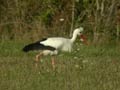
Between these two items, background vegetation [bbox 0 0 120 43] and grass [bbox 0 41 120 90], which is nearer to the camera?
grass [bbox 0 41 120 90]

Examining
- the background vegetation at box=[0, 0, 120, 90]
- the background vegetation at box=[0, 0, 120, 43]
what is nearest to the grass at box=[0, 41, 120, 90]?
the background vegetation at box=[0, 0, 120, 90]

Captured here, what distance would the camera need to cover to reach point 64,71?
898cm

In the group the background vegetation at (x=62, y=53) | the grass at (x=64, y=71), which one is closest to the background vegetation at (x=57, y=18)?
the background vegetation at (x=62, y=53)

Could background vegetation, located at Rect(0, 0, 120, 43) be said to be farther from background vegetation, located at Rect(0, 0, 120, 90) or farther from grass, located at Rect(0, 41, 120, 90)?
grass, located at Rect(0, 41, 120, 90)

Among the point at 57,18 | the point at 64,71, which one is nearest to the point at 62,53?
the point at 64,71

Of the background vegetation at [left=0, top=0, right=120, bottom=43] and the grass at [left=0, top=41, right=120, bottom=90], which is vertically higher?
the grass at [left=0, top=41, right=120, bottom=90]

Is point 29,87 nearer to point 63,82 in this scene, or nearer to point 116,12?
point 63,82

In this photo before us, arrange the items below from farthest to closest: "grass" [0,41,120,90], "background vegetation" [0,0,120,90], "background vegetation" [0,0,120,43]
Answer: "background vegetation" [0,0,120,43], "background vegetation" [0,0,120,90], "grass" [0,41,120,90]

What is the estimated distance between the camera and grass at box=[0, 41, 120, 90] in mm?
7750

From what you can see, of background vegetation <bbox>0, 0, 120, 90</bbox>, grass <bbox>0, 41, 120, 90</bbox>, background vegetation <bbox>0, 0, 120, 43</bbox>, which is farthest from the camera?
background vegetation <bbox>0, 0, 120, 43</bbox>

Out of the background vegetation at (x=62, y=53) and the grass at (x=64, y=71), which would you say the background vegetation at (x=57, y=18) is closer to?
the background vegetation at (x=62, y=53)

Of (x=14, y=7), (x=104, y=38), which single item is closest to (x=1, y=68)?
(x=104, y=38)

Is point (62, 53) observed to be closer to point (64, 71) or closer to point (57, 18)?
point (64, 71)

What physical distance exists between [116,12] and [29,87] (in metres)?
7.51
